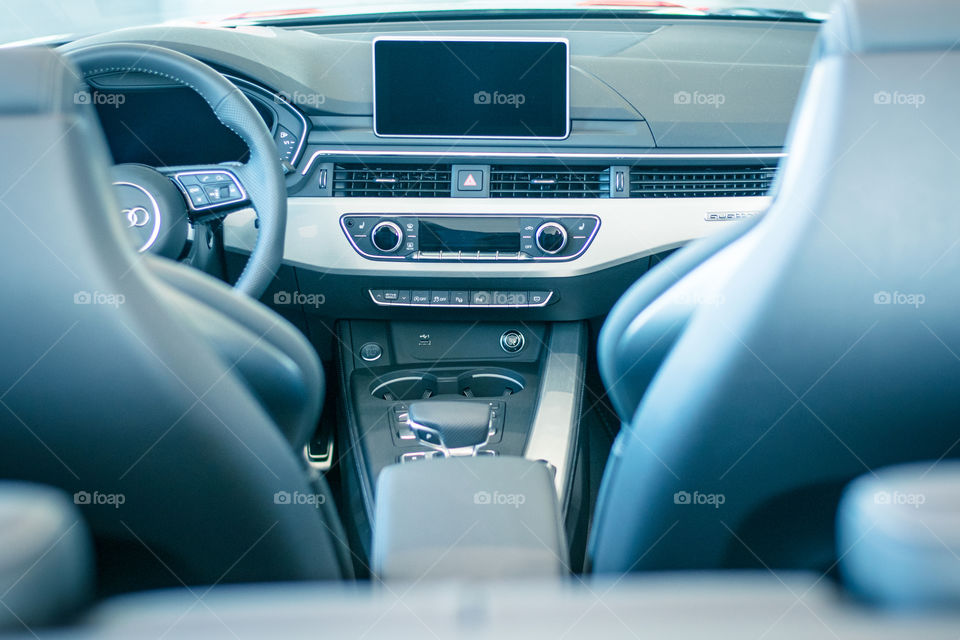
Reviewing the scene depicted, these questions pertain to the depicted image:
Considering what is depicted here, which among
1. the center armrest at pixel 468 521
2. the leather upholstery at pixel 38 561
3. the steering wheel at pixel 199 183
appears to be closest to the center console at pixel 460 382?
the steering wheel at pixel 199 183

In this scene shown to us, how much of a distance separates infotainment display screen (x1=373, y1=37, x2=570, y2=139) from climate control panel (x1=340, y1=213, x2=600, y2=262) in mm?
217

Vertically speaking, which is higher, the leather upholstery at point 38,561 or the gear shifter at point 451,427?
the leather upholstery at point 38,561

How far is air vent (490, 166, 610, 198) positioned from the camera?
222 cm

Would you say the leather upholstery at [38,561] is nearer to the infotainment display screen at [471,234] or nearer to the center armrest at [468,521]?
the center armrest at [468,521]

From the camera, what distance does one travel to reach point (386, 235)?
2.20m

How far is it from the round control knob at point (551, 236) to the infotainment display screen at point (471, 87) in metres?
0.23

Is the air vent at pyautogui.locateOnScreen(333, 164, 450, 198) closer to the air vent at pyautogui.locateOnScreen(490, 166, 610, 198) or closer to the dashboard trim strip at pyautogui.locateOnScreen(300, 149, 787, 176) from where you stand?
the dashboard trim strip at pyautogui.locateOnScreen(300, 149, 787, 176)

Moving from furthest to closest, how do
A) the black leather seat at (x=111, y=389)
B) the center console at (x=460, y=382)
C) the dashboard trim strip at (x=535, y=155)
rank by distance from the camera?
the dashboard trim strip at (x=535, y=155)
the center console at (x=460, y=382)
the black leather seat at (x=111, y=389)

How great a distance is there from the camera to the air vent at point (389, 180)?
2215 millimetres

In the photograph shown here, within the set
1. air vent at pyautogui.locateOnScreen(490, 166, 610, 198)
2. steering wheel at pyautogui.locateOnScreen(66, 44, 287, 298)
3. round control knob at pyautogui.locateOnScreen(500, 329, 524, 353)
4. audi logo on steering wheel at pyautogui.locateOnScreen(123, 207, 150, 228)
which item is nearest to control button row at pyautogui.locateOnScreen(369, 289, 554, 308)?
round control knob at pyautogui.locateOnScreen(500, 329, 524, 353)

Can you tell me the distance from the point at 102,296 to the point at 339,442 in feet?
4.98

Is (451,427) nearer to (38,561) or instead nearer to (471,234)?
(471,234)

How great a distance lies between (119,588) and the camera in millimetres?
941

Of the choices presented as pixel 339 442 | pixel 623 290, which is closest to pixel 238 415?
pixel 339 442
